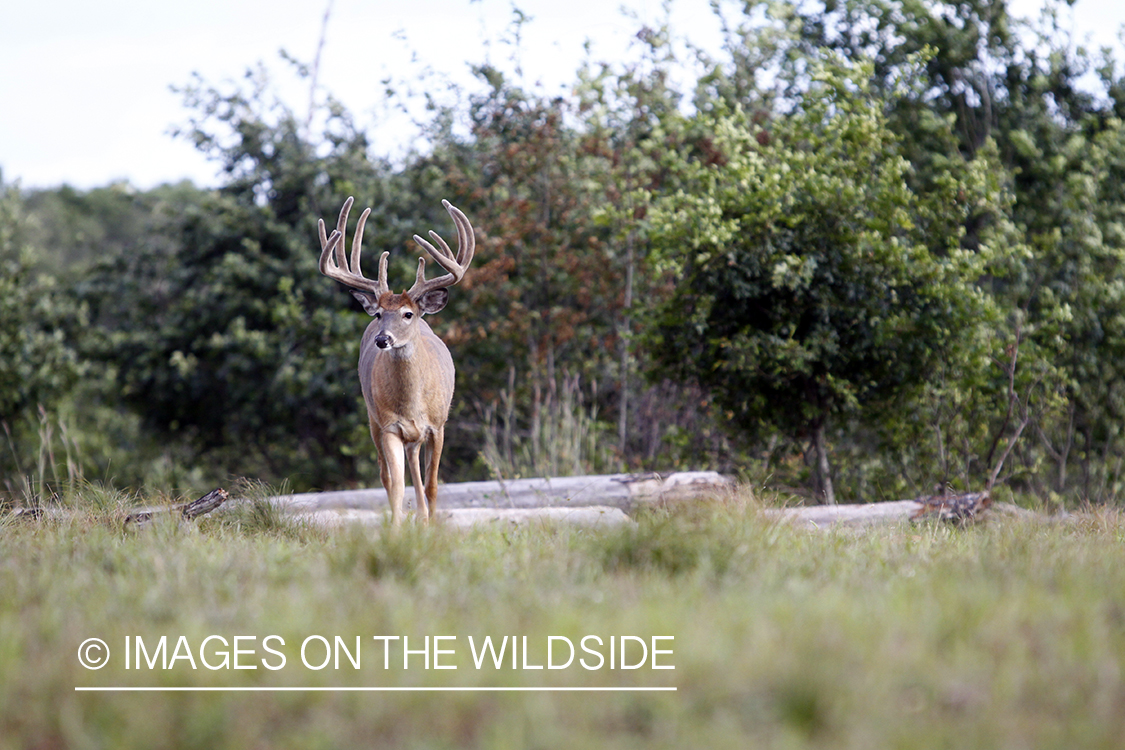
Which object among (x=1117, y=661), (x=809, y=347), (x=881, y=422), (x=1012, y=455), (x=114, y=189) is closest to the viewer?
(x=1117, y=661)

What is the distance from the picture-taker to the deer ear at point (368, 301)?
6.89 m

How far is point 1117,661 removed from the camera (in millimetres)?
3412

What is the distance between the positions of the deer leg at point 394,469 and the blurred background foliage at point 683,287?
228 cm

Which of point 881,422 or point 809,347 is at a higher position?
point 809,347

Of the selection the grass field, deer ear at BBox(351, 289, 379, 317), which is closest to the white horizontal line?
the grass field

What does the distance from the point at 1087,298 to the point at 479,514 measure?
6.36 m

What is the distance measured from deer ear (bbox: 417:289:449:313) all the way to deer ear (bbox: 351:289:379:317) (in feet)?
0.99

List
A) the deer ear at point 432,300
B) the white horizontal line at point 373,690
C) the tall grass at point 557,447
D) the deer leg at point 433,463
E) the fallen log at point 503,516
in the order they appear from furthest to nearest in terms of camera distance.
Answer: the tall grass at point 557,447, the deer leg at point 433,463, the deer ear at point 432,300, the fallen log at point 503,516, the white horizontal line at point 373,690

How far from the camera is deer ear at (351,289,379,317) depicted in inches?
271

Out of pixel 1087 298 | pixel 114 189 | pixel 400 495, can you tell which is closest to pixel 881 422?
pixel 1087 298

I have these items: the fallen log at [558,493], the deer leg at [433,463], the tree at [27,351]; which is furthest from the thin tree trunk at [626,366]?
the tree at [27,351]

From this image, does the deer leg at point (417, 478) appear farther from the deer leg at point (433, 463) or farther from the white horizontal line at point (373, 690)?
the white horizontal line at point (373, 690)

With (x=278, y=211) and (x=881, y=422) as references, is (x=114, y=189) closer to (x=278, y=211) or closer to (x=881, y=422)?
(x=278, y=211)

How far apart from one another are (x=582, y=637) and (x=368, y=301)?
3958 mm
